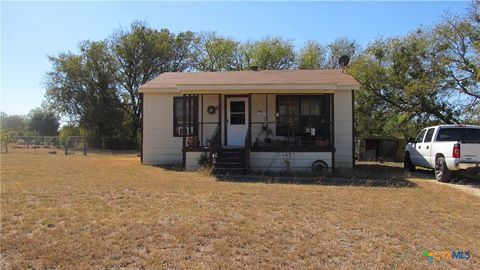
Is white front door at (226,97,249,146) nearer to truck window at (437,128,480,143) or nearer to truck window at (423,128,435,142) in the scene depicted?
truck window at (423,128,435,142)

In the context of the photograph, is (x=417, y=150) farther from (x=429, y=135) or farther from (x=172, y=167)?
(x=172, y=167)

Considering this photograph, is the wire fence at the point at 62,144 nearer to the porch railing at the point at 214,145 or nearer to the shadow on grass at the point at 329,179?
the porch railing at the point at 214,145

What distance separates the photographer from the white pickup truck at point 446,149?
35.3ft

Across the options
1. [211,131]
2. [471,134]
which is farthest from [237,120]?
[471,134]

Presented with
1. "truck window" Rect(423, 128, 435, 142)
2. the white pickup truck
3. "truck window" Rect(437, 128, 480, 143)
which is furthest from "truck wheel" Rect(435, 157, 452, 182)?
"truck window" Rect(423, 128, 435, 142)

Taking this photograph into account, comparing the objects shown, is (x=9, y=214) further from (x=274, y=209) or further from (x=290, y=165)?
(x=290, y=165)

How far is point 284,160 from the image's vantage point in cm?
1369

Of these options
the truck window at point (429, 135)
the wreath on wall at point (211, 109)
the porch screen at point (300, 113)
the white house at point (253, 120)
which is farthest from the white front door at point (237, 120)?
the truck window at point (429, 135)

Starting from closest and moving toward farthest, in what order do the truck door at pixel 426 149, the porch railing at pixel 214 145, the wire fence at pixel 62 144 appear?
the truck door at pixel 426 149, the porch railing at pixel 214 145, the wire fence at pixel 62 144

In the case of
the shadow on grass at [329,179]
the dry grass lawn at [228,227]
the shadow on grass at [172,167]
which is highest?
the shadow on grass at [172,167]

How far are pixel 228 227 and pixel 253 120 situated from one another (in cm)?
1012

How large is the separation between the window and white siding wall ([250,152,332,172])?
9.63ft

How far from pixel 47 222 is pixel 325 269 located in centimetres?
408

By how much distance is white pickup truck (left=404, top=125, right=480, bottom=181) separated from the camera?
35.3 ft
